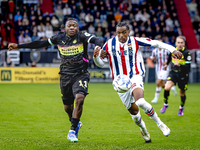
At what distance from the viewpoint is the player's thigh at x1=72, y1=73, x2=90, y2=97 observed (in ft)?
18.4

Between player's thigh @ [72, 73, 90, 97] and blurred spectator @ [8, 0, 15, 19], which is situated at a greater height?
blurred spectator @ [8, 0, 15, 19]

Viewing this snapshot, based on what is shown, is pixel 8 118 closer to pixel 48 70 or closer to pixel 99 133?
pixel 99 133

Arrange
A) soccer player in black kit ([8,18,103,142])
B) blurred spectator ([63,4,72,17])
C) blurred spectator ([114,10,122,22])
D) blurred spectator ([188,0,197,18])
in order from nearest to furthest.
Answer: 1. soccer player in black kit ([8,18,103,142])
2. blurred spectator ([63,4,72,17])
3. blurred spectator ([114,10,122,22])
4. blurred spectator ([188,0,197,18])

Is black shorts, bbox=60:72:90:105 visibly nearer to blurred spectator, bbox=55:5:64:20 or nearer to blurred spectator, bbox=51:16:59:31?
blurred spectator, bbox=51:16:59:31

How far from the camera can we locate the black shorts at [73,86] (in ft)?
18.5

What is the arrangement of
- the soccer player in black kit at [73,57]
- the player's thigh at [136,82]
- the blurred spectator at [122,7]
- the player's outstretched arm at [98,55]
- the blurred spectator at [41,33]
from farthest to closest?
the blurred spectator at [122,7]
the blurred spectator at [41,33]
the soccer player in black kit at [73,57]
the player's thigh at [136,82]
the player's outstretched arm at [98,55]

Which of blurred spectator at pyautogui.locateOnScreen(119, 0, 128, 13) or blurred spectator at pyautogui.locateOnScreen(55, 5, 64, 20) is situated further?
blurred spectator at pyautogui.locateOnScreen(119, 0, 128, 13)

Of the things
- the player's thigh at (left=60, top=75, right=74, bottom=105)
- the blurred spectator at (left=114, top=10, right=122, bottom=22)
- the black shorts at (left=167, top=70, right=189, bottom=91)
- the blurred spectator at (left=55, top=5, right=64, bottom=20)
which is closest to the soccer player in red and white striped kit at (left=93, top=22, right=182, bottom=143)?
the player's thigh at (left=60, top=75, right=74, bottom=105)

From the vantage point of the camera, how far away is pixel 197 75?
20.7 m

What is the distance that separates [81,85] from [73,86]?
18 cm

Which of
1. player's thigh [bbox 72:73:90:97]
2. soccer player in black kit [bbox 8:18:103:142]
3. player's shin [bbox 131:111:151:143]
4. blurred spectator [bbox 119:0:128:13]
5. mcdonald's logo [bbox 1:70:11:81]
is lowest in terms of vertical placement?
mcdonald's logo [bbox 1:70:11:81]

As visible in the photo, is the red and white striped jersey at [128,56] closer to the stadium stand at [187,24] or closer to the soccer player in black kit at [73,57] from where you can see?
the soccer player in black kit at [73,57]

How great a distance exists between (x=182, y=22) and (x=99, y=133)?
72.0ft

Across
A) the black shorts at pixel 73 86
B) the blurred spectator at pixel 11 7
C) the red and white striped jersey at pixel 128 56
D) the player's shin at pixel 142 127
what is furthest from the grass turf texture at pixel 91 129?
the blurred spectator at pixel 11 7
